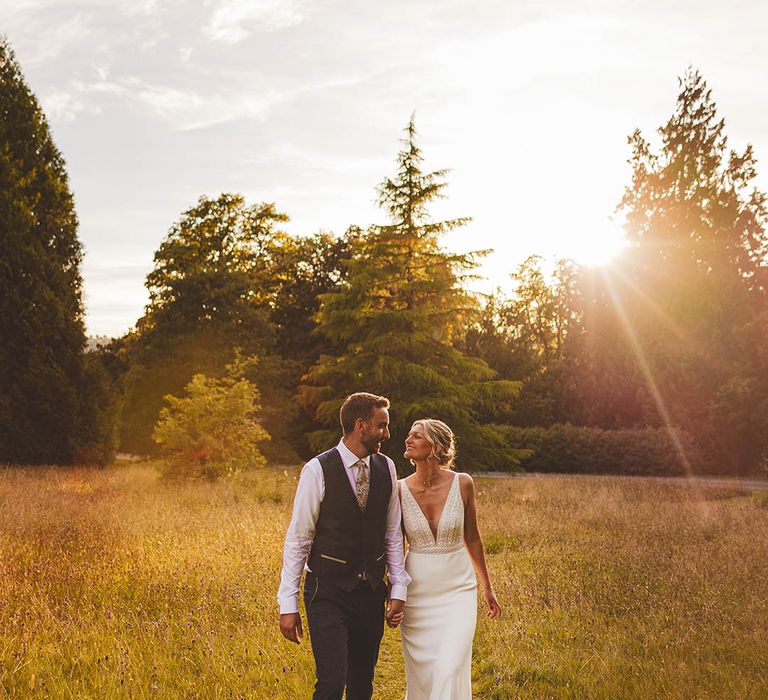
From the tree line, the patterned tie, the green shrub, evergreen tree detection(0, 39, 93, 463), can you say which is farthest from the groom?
the green shrub

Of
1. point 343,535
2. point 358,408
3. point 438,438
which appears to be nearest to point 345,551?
point 343,535

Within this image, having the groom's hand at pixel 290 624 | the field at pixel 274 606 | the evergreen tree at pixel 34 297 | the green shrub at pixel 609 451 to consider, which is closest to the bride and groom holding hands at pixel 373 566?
the groom's hand at pixel 290 624

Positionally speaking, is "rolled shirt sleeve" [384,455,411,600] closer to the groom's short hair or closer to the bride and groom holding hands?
the bride and groom holding hands

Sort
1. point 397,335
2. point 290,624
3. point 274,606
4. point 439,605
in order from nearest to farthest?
point 290,624 < point 439,605 < point 274,606 < point 397,335

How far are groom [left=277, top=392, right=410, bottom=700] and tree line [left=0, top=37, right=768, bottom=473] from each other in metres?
16.3

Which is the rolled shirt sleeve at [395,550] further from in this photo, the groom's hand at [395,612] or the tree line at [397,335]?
the tree line at [397,335]

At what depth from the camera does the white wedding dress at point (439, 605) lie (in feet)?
14.8

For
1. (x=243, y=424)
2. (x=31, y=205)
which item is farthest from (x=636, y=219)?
(x=31, y=205)

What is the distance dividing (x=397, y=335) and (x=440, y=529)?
17.0 m

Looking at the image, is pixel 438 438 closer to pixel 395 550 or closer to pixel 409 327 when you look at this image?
pixel 395 550

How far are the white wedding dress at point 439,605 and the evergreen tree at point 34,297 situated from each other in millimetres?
20230

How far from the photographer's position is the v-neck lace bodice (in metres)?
4.80

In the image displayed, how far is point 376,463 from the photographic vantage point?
427cm

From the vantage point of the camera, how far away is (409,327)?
22453mm
